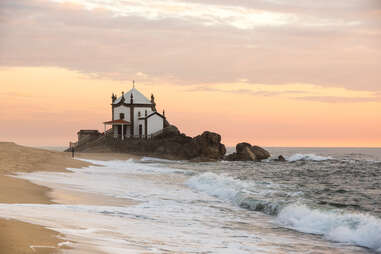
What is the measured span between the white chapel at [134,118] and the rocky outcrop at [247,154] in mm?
13688

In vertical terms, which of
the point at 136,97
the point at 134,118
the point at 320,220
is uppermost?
the point at 136,97

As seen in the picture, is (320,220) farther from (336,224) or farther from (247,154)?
(247,154)

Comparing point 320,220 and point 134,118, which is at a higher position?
point 134,118

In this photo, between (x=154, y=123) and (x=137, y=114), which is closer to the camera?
(x=154, y=123)

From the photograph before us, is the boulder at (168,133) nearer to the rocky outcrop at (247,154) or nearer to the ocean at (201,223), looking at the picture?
the rocky outcrop at (247,154)

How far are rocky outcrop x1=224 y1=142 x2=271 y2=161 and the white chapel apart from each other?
13.7 metres

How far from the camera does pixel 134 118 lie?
7412 cm

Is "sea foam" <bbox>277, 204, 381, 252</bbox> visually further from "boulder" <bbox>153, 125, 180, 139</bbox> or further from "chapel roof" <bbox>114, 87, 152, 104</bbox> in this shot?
"chapel roof" <bbox>114, 87, 152, 104</bbox>

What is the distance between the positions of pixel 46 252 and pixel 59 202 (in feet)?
20.8

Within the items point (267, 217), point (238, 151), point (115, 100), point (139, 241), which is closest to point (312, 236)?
point (267, 217)

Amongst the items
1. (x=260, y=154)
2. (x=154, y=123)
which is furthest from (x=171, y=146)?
(x=260, y=154)

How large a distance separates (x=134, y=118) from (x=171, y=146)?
1123 centimetres

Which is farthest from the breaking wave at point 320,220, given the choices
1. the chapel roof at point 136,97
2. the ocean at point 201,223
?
the chapel roof at point 136,97

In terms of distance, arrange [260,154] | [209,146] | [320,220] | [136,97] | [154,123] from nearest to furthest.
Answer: [320,220] → [209,146] → [260,154] → [154,123] → [136,97]
